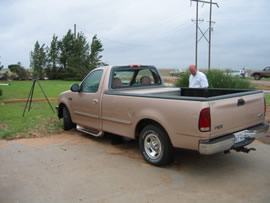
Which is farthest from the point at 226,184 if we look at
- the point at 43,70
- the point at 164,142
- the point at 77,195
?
the point at 43,70

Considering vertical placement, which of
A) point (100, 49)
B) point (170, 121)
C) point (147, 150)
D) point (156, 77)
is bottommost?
point (147, 150)

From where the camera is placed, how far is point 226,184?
173 inches

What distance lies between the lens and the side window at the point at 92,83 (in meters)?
6.60

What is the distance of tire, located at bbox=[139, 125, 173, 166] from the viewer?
4863 millimetres

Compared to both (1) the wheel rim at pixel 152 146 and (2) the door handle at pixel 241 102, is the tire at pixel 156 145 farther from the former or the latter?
(2) the door handle at pixel 241 102

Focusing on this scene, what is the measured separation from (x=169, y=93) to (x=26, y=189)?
3703 mm

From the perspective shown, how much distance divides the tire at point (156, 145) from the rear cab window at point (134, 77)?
160 centimetres

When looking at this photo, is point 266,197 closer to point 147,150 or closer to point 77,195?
point 147,150

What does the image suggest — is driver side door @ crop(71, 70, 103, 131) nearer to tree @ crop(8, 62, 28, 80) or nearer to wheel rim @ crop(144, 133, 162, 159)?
wheel rim @ crop(144, 133, 162, 159)

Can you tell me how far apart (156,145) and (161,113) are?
2.33 feet

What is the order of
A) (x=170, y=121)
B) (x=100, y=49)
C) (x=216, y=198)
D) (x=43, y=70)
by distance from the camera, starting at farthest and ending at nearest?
(x=43, y=70), (x=100, y=49), (x=170, y=121), (x=216, y=198)

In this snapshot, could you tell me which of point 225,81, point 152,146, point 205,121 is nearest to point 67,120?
point 152,146

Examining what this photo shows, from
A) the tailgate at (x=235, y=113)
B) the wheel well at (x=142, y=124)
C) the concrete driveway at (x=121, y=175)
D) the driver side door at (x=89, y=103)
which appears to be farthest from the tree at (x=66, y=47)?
the tailgate at (x=235, y=113)

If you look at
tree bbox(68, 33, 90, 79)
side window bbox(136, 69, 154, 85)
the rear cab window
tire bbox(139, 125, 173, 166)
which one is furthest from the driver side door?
tree bbox(68, 33, 90, 79)
